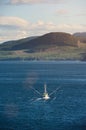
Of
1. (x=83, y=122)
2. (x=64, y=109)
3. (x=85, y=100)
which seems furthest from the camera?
(x=85, y=100)

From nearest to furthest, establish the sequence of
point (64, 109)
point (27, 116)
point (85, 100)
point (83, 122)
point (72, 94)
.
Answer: point (83, 122) < point (27, 116) < point (64, 109) < point (85, 100) < point (72, 94)

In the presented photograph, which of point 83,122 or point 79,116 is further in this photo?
point 79,116

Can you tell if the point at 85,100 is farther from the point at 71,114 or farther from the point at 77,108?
the point at 71,114

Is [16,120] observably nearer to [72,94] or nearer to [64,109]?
[64,109]

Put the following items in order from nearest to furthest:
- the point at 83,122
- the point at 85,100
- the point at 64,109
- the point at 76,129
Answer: the point at 76,129, the point at 83,122, the point at 64,109, the point at 85,100

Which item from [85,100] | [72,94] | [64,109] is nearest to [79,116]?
[64,109]

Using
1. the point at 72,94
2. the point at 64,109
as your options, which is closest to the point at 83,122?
the point at 64,109

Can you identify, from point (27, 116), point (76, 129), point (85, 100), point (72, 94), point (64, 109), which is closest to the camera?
point (76, 129)

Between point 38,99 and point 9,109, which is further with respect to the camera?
point 38,99
